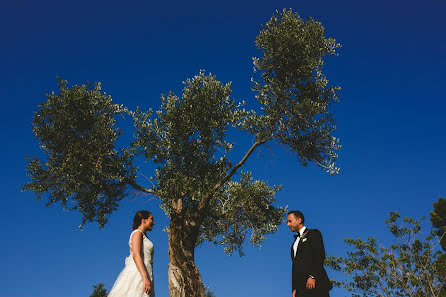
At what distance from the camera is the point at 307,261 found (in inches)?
339

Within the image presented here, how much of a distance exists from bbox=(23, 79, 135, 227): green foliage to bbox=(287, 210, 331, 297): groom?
13.4m

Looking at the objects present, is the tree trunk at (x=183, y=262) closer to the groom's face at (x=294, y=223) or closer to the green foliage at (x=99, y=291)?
the groom's face at (x=294, y=223)

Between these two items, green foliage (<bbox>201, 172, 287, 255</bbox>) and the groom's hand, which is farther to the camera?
green foliage (<bbox>201, 172, 287, 255</bbox>)

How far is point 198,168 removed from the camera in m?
20.7

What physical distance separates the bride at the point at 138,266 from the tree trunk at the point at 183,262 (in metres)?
9.65

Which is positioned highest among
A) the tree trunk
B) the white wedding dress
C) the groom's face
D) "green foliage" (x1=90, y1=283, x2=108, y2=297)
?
"green foliage" (x1=90, y1=283, x2=108, y2=297)

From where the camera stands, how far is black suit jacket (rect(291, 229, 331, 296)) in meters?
8.32

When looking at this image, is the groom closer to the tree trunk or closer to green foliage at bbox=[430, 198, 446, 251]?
the tree trunk

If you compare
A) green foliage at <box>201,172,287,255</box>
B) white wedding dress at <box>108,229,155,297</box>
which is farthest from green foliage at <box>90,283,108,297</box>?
white wedding dress at <box>108,229,155,297</box>

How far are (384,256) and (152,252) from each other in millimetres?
18220

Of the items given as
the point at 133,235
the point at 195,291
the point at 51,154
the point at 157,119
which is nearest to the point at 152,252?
the point at 133,235

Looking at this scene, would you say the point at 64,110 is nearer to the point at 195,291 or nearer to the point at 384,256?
the point at 195,291

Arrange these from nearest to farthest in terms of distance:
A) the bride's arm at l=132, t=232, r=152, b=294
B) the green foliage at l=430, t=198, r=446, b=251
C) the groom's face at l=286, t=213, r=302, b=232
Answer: the bride's arm at l=132, t=232, r=152, b=294 → the groom's face at l=286, t=213, r=302, b=232 → the green foliage at l=430, t=198, r=446, b=251

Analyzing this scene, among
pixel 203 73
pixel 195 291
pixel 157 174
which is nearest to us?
pixel 195 291
